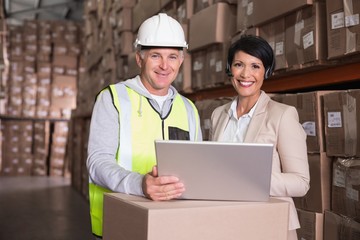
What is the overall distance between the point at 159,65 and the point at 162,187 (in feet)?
1.92

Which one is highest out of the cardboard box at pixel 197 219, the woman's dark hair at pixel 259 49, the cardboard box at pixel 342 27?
the cardboard box at pixel 342 27

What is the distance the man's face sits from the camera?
1.75 meters

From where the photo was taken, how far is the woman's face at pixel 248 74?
1903mm

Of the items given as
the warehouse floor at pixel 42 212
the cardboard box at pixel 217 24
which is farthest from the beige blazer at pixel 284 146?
the warehouse floor at pixel 42 212

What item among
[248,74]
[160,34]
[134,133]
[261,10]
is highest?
[261,10]

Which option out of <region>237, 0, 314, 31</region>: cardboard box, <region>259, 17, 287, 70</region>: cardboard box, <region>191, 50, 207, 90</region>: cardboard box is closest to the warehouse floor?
<region>191, 50, 207, 90</region>: cardboard box

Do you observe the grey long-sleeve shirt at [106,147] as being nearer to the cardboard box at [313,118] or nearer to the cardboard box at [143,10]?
the cardboard box at [313,118]

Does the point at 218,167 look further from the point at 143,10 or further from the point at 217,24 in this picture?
the point at 143,10

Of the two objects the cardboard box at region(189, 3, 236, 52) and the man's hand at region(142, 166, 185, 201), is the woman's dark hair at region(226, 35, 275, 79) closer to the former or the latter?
the man's hand at region(142, 166, 185, 201)

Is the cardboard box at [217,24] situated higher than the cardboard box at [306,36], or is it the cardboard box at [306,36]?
the cardboard box at [217,24]

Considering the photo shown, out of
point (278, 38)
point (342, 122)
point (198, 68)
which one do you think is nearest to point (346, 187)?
point (342, 122)

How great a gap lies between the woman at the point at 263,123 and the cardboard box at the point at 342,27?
0.41 meters

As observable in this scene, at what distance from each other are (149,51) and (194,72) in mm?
2044

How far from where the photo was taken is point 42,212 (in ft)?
20.8
